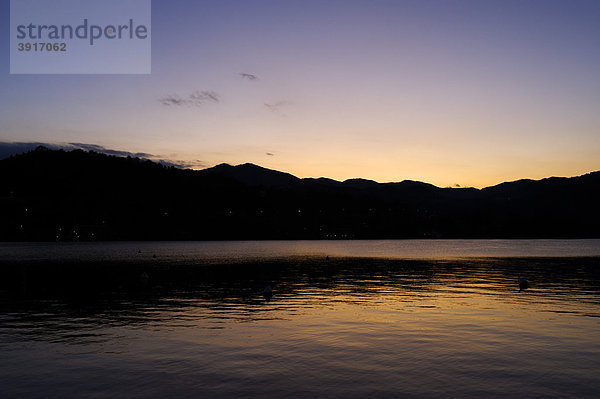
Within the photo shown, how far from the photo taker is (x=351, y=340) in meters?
29.1

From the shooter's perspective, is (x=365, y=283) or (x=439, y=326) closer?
(x=439, y=326)

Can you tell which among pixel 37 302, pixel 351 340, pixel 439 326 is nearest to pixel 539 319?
pixel 439 326

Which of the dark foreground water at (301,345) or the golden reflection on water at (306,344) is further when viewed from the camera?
the golden reflection on water at (306,344)

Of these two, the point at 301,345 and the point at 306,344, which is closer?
the point at 301,345

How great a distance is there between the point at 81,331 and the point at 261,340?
13316mm

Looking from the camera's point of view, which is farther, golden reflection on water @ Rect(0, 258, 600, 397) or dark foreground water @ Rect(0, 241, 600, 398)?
golden reflection on water @ Rect(0, 258, 600, 397)

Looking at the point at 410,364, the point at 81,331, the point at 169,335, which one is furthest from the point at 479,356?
the point at 81,331

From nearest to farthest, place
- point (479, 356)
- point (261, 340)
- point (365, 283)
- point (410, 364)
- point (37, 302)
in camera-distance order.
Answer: point (410, 364) < point (479, 356) < point (261, 340) < point (37, 302) < point (365, 283)

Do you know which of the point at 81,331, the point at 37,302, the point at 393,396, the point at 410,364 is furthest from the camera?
the point at 37,302

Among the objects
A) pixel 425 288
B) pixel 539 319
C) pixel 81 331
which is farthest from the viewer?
pixel 425 288

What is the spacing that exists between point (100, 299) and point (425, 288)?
39279mm

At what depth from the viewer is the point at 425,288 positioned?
5956 centimetres

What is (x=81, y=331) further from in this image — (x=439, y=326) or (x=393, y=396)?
(x=439, y=326)

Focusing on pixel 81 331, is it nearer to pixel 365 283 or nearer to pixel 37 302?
pixel 37 302
